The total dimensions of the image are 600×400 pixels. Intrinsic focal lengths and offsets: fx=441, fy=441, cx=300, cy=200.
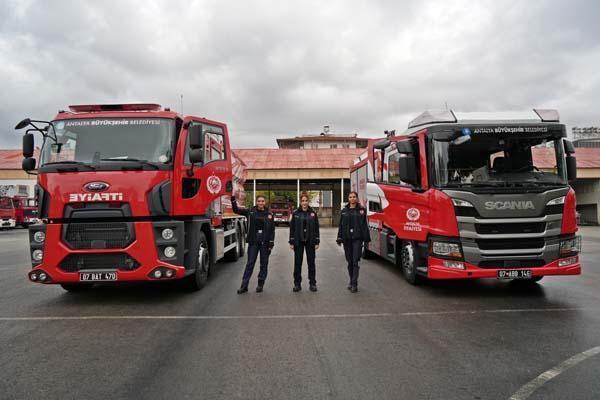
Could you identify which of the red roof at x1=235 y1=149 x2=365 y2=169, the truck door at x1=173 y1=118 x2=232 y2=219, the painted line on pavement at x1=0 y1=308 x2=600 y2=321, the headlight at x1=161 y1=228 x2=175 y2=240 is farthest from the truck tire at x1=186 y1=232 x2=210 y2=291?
the red roof at x1=235 y1=149 x2=365 y2=169

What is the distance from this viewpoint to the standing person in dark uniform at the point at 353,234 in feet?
24.5

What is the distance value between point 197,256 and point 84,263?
1.65 m

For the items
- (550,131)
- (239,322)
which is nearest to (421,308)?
(239,322)

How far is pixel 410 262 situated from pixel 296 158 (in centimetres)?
2944

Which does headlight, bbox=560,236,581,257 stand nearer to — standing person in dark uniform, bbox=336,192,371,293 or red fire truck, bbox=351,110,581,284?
red fire truck, bbox=351,110,581,284

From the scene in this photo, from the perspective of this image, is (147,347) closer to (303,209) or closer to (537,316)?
(303,209)

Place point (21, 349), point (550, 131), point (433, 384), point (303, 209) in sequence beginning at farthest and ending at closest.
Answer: point (303, 209)
point (550, 131)
point (21, 349)
point (433, 384)

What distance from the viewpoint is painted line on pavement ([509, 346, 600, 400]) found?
3.36 meters

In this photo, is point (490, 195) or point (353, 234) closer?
point (490, 195)

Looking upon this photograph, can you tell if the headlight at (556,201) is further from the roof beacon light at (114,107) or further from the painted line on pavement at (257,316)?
the roof beacon light at (114,107)

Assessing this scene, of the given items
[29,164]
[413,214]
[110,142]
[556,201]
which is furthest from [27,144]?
[556,201]

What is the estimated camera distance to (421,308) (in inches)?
244

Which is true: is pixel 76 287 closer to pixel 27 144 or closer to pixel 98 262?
pixel 98 262

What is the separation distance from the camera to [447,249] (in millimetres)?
6566
